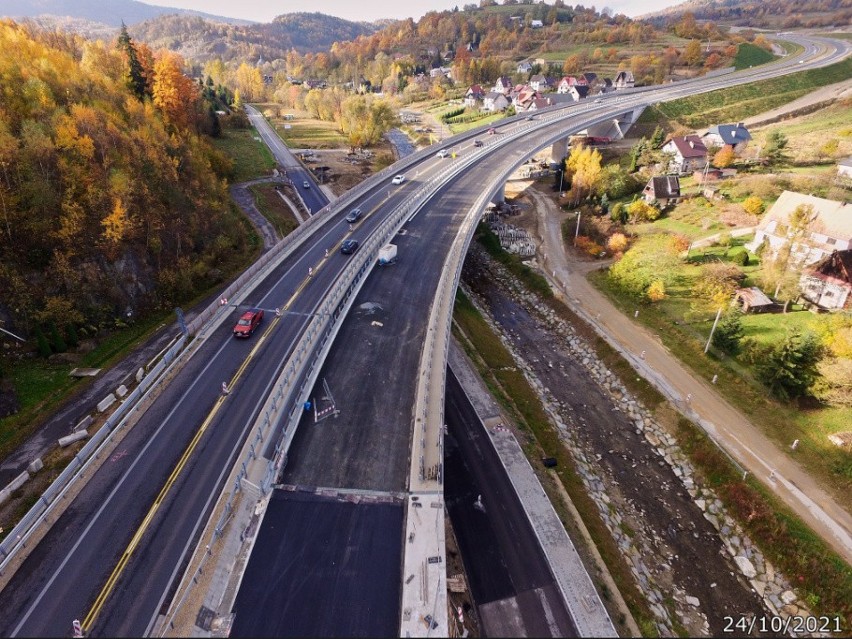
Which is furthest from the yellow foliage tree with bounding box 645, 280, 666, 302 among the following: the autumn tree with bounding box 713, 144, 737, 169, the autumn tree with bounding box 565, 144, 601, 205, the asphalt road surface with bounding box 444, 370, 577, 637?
the autumn tree with bounding box 713, 144, 737, 169

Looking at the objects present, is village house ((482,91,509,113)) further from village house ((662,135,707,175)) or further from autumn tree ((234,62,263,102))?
autumn tree ((234,62,263,102))

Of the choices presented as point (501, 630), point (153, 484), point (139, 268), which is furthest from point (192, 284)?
point (501, 630)

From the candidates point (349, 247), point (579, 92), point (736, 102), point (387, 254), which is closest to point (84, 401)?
point (349, 247)

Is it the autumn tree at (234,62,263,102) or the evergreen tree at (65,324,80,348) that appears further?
the autumn tree at (234,62,263,102)

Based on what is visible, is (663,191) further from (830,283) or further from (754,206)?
(830,283)

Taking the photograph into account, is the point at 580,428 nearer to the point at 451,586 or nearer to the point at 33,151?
the point at 451,586

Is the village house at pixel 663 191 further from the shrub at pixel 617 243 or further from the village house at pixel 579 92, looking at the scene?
the village house at pixel 579 92

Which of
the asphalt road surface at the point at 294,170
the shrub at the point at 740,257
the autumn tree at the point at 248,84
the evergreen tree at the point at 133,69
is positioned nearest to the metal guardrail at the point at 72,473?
Answer: the asphalt road surface at the point at 294,170
